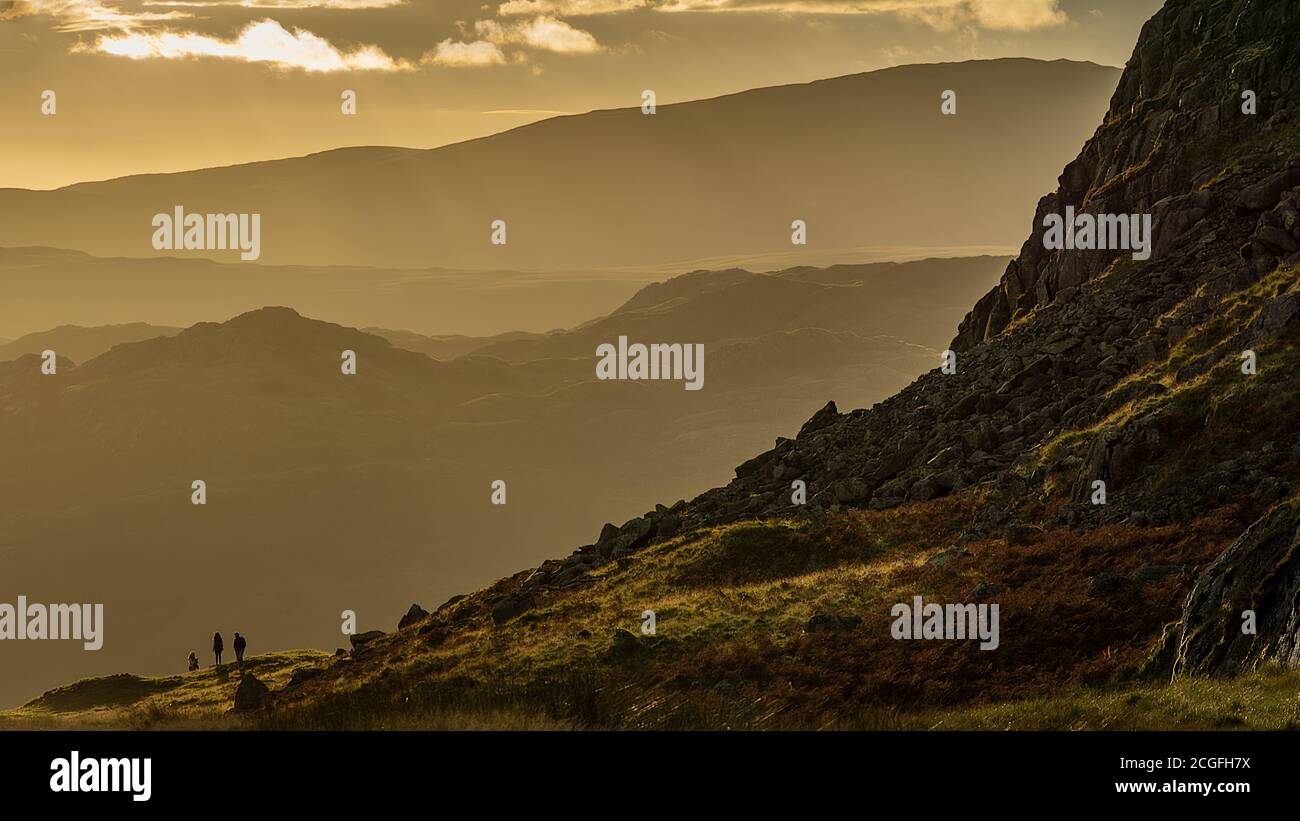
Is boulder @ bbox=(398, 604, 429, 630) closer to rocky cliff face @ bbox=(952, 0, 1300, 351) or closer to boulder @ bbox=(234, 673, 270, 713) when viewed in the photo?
boulder @ bbox=(234, 673, 270, 713)

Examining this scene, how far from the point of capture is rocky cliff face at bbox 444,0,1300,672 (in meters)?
43.7

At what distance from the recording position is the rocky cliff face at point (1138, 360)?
4372 cm

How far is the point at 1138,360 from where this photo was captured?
186 ft

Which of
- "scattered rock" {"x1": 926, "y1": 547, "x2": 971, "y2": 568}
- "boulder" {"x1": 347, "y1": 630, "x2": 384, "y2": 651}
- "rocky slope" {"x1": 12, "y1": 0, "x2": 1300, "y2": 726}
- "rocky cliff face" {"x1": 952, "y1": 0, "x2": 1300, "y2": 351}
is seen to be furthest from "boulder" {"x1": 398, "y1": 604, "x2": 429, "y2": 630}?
"rocky cliff face" {"x1": 952, "y1": 0, "x2": 1300, "y2": 351}

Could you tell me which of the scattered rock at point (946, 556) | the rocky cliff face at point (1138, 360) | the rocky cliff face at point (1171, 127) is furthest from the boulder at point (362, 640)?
the rocky cliff face at point (1171, 127)

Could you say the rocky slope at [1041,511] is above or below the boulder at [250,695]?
above

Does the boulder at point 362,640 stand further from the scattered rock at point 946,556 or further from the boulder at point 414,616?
the scattered rock at point 946,556

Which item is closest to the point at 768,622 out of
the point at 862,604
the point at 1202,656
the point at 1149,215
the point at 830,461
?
the point at 862,604

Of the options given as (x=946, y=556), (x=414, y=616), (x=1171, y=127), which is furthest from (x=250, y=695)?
(x=1171, y=127)
